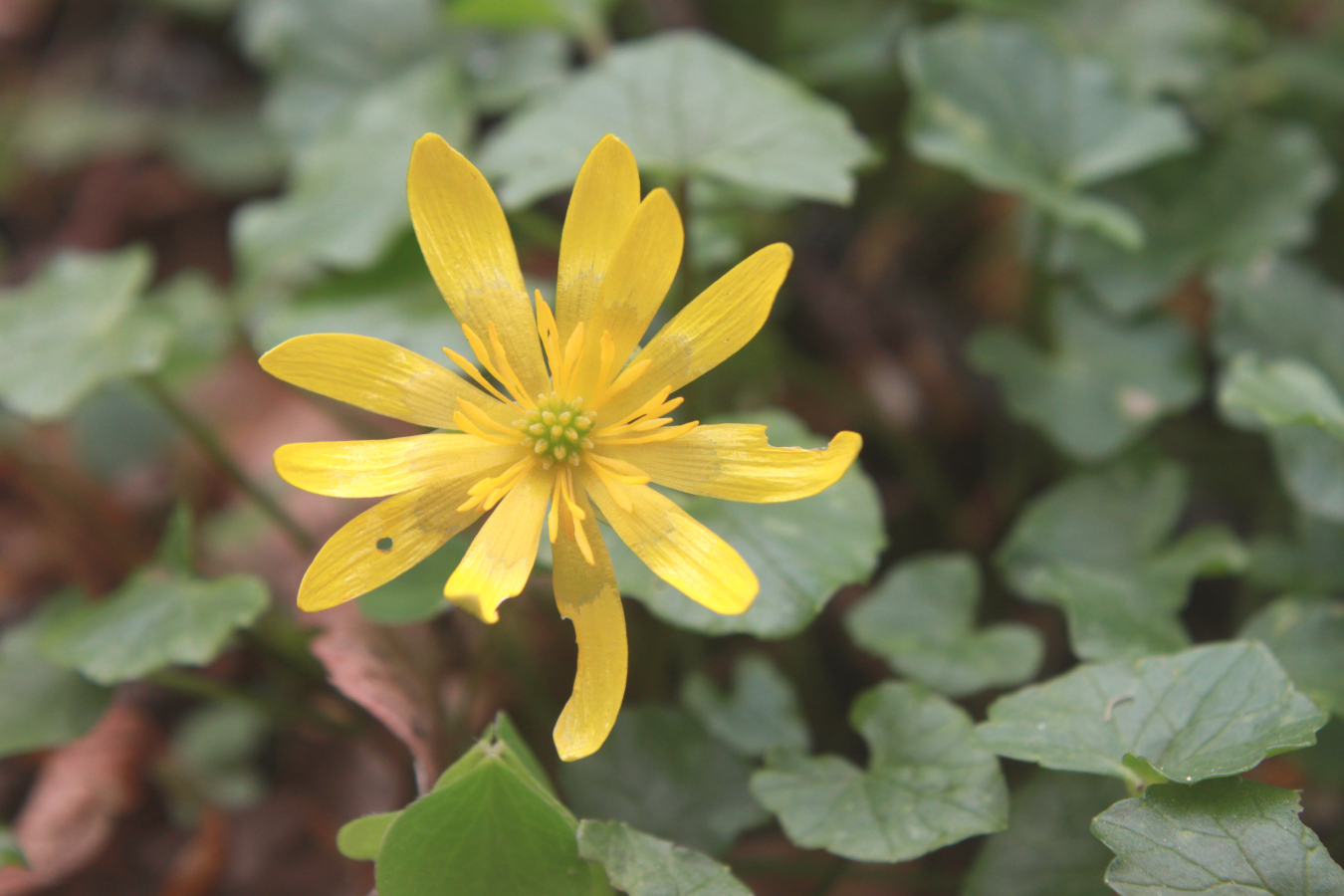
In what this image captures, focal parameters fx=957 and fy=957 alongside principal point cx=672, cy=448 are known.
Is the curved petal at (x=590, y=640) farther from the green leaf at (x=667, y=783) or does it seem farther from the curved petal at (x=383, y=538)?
the green leaf at (x=667, y=783)

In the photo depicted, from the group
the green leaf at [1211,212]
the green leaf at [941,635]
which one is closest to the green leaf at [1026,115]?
the green leaf at [1211,212]

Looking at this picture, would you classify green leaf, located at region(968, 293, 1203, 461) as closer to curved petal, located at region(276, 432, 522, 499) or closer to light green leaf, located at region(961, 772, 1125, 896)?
light green leaf, located at region(961, 772, 1125, 896)

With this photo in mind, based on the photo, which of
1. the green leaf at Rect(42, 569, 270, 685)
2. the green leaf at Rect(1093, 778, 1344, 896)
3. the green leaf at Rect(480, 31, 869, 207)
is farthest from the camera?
the green leaf at Rect(480, 31, 869, 207)

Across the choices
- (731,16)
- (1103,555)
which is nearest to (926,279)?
(731,16)

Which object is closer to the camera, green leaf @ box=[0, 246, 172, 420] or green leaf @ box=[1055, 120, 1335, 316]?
green leaf @ box=[0, 246, 172, 420]

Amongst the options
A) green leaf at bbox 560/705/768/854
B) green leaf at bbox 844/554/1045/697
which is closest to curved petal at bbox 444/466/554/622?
green leaf at bbox 560/705/768/854

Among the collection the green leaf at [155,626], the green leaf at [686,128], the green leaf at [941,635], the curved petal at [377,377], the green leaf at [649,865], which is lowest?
the green leaf at [941,635]

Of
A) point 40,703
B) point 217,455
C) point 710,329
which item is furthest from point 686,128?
point 40,703
